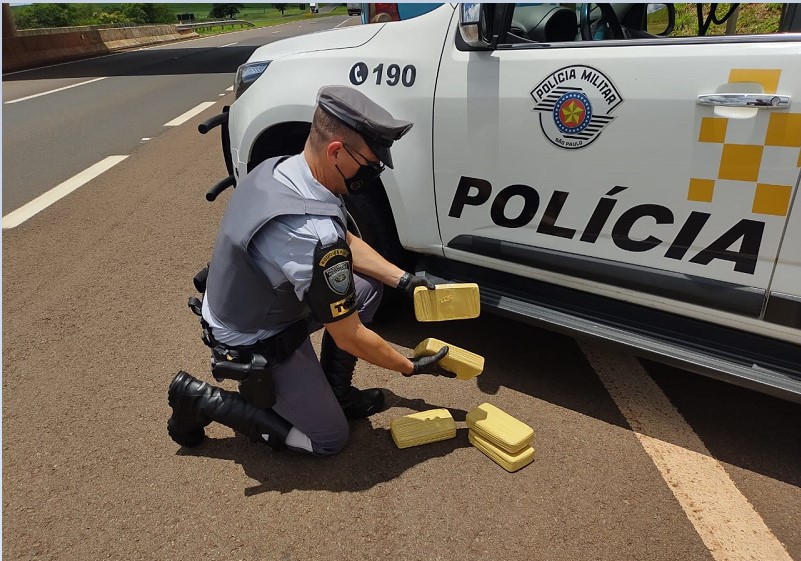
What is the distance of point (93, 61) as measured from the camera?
63.8 ft

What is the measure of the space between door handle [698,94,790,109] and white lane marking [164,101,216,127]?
830 centimetres

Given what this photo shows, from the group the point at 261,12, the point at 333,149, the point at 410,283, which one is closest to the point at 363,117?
the point at 333,149

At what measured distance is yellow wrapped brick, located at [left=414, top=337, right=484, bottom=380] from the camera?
2443mm

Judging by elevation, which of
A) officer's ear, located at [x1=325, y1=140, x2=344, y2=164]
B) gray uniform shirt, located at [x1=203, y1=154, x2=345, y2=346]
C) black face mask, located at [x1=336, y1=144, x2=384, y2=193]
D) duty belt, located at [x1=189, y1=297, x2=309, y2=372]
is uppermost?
officer's ear, located at [x1=325, y1=140, x2=344, y2=164]

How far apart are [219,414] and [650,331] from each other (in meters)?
1.68

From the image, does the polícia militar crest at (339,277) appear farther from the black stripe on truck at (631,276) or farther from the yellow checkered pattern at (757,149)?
the yellow checkered pattern at (757,149)

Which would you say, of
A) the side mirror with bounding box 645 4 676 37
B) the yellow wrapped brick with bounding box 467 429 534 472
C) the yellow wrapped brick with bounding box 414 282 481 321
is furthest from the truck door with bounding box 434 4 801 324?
the side mirror with bounding box 645 4 676 37

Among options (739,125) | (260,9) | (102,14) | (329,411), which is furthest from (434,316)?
(260,9)

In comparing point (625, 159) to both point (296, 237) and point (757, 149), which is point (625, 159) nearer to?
point (757, 149)

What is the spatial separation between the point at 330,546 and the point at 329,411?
509 mm

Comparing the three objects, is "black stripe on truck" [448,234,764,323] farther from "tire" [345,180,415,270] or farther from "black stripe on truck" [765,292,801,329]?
"tire" [345,180,415,270]

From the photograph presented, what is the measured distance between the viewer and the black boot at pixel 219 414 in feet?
7.72

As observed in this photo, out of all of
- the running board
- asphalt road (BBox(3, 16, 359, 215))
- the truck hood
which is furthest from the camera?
asphalt road (BBox(3, 16, 359, 215))

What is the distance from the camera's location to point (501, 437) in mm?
2258
